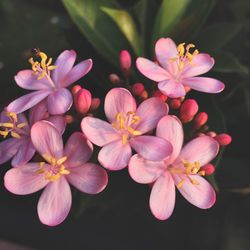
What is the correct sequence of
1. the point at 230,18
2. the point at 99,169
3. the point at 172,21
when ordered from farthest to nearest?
the point at 230,18, the point at 172,21, the point at 99,169

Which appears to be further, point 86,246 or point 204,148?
point 86,246

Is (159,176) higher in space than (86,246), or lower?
higher

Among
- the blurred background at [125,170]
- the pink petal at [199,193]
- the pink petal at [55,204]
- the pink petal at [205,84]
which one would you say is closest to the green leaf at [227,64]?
the blurred background at [125,170]

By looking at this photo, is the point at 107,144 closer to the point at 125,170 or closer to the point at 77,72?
the point at 77,72

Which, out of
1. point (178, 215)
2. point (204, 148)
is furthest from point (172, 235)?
point (204, 148)

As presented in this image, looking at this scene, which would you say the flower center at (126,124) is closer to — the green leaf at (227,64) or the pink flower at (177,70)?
the pink flower at (177,70)

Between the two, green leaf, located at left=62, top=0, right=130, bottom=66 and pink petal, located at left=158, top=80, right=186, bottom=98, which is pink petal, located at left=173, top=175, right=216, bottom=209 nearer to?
pink petal, located at left=158, top=80, right=186, bottom=98

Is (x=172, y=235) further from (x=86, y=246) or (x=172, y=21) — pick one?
(x=172, y=21)

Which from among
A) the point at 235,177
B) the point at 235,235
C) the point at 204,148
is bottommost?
the point at 235,235

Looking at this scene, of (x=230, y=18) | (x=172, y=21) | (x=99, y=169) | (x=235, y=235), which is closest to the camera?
(x=99, y=169)
